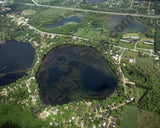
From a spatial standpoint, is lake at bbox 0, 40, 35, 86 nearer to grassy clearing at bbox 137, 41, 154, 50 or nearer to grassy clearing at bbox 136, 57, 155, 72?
grassy clearing at bbox 136, 57, 155, 72

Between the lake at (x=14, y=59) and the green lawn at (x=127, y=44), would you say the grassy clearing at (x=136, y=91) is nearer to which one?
the green lawn at (x=127, y=44)

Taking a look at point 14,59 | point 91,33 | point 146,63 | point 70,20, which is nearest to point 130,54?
point 146,63

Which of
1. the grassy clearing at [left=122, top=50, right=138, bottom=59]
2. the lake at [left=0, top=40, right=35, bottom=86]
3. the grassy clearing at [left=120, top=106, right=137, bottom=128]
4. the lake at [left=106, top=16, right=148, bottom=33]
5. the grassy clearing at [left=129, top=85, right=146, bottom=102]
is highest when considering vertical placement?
the lake at [left=106, top=16, right=148, bottom=33]

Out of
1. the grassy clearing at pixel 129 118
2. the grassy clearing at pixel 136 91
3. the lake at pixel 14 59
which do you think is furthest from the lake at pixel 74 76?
the grassy clearing at pixel 129 118

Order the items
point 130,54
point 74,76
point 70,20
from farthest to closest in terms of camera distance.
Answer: point 70,20 → point 130,54 → point 74,76

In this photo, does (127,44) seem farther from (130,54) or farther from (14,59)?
(14,59)

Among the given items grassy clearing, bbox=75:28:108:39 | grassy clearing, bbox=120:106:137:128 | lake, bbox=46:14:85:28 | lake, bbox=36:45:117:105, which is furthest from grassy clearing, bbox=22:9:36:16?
grassy clearing, bbox=120:106:137:128

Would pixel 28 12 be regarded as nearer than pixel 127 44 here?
No
